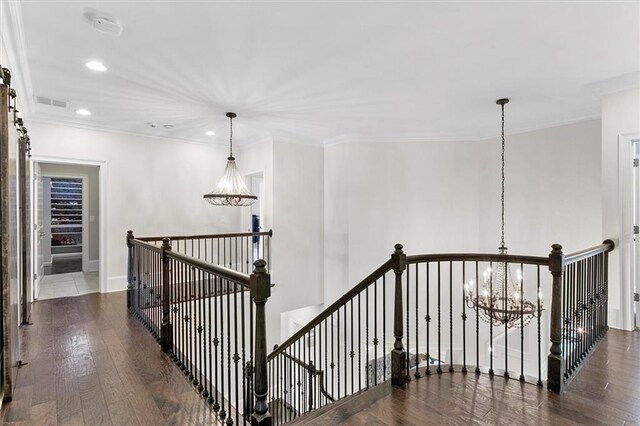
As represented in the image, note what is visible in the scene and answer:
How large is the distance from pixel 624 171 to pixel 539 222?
180cm

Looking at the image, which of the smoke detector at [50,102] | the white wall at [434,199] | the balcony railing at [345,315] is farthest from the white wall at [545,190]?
the smoke detector at [50,102]

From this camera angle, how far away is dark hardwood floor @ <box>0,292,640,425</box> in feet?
7.14

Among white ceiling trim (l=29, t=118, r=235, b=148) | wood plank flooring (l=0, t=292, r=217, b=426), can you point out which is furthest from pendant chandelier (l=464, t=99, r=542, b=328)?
white ceiling trim (l=29, t=118, r=235, b=148)

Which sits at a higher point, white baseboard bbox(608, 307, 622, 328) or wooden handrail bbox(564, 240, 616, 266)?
wooden handrail bbox(564, 240, 616, 266)

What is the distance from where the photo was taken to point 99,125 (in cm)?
535

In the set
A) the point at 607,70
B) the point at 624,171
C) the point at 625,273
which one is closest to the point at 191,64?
the point at 607,70

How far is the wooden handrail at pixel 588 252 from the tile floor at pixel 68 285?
21.3 feet

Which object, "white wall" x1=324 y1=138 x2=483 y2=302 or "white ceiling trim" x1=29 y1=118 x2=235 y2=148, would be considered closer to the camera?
"white ceiling trim" x1=29 y1=118 x2=235 y2=148

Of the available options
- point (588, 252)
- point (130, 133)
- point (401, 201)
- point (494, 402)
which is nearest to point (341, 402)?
point (494, 402)

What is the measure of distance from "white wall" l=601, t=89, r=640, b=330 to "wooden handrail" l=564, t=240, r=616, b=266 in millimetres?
138

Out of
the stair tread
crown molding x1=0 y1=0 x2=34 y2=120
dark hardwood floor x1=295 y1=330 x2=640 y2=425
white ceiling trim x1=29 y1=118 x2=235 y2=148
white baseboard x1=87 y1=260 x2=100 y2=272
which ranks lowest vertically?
the stair tread

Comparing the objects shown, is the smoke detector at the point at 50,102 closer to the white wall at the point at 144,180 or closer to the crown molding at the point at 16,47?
the crown molding at the point at 16,47

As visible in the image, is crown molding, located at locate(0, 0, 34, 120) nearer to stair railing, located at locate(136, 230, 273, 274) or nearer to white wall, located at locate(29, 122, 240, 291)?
white wall, located at locate(29, 122, 240, 291)

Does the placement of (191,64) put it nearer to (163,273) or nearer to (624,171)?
(163,273)
